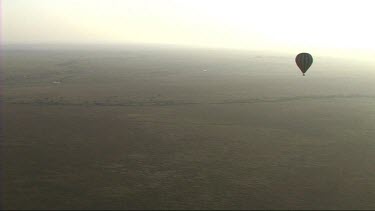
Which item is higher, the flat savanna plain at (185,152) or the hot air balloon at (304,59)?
the hot air balloon at (304,59)

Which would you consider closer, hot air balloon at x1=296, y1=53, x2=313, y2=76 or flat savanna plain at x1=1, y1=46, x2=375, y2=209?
flat savanna plain at x1=1, y1=46, x2=375, y2=209

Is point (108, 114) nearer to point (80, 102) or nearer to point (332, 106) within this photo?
point (80, 102)

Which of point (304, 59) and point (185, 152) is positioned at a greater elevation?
point (304, 59)

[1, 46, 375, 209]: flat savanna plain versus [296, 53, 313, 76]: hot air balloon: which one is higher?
[296, 53, 313, 76]: hot air balloon

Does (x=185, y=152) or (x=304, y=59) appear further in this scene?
(x=304, y=59)

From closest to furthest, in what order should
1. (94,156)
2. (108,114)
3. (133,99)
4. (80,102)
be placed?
1. (94,156)
2. (108,114)
3. (80,102)
4. (133,99)

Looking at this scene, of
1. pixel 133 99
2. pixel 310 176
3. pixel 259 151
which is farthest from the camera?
pixel 133 99

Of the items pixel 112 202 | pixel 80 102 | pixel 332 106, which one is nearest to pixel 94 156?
pixel 112 202

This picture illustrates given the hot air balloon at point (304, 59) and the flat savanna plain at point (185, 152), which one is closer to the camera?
the flat savanna plain at point (185, 152)
